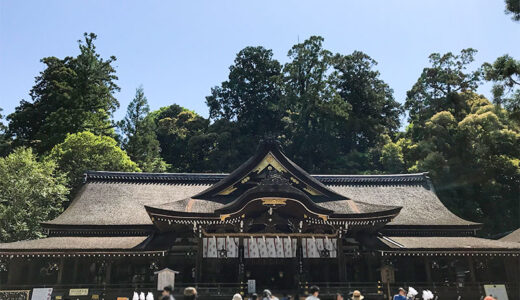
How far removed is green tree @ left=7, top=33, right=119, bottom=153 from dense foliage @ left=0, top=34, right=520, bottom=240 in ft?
0.39

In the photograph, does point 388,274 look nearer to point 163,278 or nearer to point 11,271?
point 163,278

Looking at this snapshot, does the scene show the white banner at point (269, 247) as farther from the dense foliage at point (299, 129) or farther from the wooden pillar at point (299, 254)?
the dense foliage at point (299, 129)

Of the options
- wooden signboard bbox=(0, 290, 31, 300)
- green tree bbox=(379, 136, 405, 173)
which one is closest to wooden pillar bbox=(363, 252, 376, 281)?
wooden signboard bbox=(0, 290, 31, 300)

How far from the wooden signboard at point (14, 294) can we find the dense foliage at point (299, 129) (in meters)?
8.07

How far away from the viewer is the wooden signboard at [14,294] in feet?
50.3

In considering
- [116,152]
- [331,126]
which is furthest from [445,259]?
[331,126]

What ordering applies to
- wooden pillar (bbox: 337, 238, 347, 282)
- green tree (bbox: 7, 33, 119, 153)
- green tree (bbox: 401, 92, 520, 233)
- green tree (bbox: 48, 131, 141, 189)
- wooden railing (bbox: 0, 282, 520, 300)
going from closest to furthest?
wooden railing (bbox: 0, 282, 520, 300) < wooden pillar (bbox: 337, 238, 347, 282) < green tree (bbox: 401, 92, 520, 233) < green tree (bbox: 48, 131, 141, 189) < green tree (bbox: 7, 33, 119, 153)

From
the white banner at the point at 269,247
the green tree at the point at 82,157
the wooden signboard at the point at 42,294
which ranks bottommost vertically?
the wooden signboard at the point at 42,294

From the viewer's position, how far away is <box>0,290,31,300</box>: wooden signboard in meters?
15.3

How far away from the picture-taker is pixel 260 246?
17.8 metres

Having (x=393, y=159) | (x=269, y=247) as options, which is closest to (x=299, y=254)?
(x=269, y=247)

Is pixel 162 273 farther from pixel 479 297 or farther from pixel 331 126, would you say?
pixel 331 126

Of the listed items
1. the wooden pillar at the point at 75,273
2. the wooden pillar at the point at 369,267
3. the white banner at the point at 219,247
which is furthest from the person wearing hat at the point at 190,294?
the wooden pillar at the point at 369,267

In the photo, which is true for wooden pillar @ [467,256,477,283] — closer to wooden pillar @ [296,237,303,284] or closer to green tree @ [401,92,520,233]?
wooden pillar @ [296,237,303,284]
